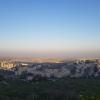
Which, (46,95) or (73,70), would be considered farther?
(73,70)

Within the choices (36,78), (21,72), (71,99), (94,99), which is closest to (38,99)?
(71,99)

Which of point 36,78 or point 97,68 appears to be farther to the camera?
point 97,68

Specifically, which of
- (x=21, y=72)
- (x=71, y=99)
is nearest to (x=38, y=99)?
(x=71, y=99)

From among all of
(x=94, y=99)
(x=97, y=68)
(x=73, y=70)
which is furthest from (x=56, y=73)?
(x=94, y=99)

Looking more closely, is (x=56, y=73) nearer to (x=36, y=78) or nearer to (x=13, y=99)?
(x=36, y=78)

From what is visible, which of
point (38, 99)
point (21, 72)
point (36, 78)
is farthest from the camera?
point (21, 72)

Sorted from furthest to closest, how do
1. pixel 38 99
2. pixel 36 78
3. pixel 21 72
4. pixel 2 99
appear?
pixel 21 72 → pixel 36 78 → pixel 38 99 → pixel 2 99

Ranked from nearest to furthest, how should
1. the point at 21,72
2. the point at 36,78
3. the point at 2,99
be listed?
the point at 2,99
the point at 36,78
the point at 21,72

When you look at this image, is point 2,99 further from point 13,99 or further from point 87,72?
point 87,72
